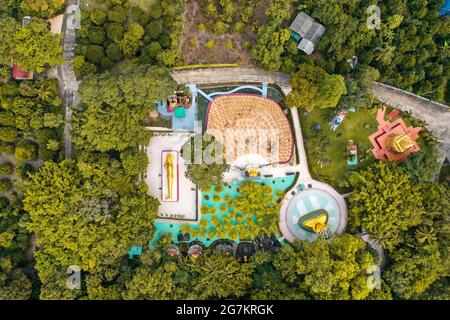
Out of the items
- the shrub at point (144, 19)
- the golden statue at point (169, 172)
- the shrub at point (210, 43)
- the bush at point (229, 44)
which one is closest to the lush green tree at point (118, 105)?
the golden statue at point (169, 172)

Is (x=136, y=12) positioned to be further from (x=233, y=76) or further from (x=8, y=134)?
(x=8, y=134)

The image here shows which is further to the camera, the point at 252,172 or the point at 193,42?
the point at 193,42

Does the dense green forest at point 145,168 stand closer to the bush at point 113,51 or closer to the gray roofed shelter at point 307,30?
the bush at point 113,51

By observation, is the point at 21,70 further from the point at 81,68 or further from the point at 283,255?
the point at 283,255

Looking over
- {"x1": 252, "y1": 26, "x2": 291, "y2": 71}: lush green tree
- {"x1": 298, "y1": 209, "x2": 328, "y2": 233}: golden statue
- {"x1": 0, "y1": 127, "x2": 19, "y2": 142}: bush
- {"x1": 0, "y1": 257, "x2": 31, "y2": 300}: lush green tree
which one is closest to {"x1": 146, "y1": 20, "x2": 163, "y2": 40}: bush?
{"x1": 252, "y1": 26, "x2": 291, "y2": 71}: lush green tree

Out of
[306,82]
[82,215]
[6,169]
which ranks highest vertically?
[306,82]

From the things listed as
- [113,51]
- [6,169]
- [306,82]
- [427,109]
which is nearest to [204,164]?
[306,82]

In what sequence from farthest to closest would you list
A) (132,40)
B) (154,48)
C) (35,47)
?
(154,48)
(132,40)
(35,47)

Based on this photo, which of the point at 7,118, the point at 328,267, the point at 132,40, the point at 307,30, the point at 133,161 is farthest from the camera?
the point at 307,30
